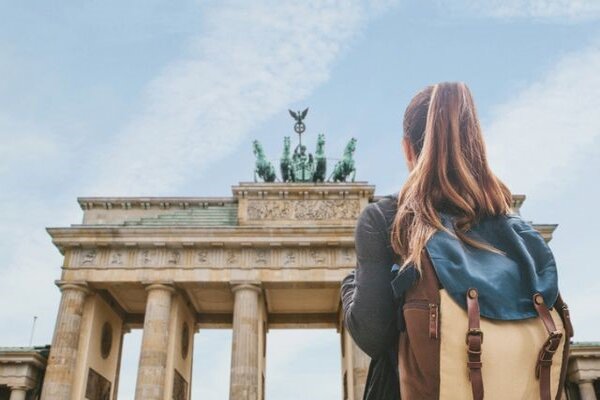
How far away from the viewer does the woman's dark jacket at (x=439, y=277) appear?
5.97ft

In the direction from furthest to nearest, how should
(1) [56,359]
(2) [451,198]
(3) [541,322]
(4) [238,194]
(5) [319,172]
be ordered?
(5) [319,172] < (4) [238,194] < (1) [56,359] < (2) [451,198] < (3) [541,322]

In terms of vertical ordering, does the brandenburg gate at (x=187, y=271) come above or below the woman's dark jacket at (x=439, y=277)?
above

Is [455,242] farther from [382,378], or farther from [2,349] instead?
[2,349]

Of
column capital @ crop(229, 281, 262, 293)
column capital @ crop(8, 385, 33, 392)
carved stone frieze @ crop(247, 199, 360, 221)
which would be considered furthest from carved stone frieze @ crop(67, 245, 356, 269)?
column capital @ crop(8, 385, 33, 392)

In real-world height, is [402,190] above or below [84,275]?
below

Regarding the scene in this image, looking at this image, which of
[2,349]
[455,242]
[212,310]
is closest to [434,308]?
[455,242]

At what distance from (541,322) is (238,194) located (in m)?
28.2

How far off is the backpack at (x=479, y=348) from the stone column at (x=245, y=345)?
24182mm

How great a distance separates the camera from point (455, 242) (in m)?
1.94

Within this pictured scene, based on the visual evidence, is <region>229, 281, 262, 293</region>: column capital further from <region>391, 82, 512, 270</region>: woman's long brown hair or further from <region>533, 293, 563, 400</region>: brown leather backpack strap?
<region>533, 293, 563, 400</region>: brown leather backpack strap

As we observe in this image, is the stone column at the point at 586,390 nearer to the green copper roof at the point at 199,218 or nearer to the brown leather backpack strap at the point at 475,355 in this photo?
the green copper roof at the point at 199,218

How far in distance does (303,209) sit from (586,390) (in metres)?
15.7

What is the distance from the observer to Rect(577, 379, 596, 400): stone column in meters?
26.3

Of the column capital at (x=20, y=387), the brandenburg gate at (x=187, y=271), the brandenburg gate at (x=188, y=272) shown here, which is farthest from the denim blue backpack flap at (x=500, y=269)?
the column capital at (x=20, y=387)
